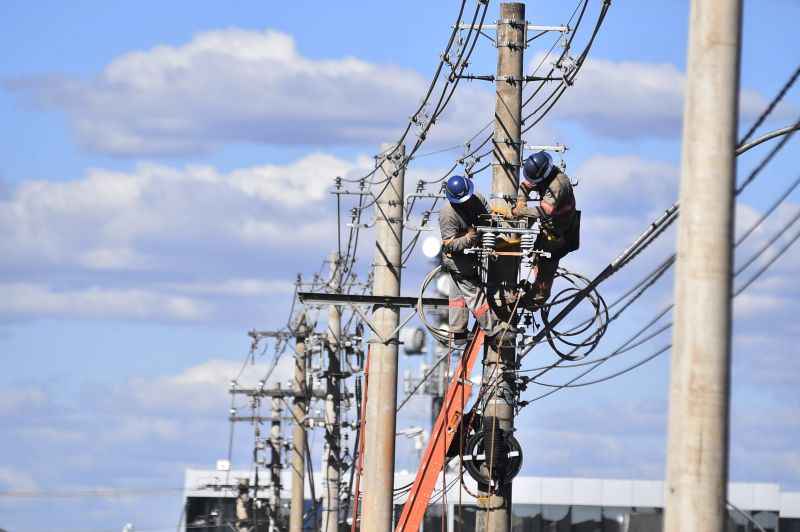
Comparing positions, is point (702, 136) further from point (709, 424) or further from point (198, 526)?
point (198, 526)

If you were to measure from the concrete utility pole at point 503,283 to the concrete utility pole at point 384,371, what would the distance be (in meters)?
8.46

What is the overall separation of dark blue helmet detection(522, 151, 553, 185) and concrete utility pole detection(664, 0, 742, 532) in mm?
6951

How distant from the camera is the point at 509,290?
20.5 metres

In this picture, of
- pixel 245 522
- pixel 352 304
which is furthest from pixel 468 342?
pixel 245 522

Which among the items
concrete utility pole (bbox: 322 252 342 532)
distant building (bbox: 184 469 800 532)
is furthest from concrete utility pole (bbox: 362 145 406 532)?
distant building (bbox: 184 469 800 532)

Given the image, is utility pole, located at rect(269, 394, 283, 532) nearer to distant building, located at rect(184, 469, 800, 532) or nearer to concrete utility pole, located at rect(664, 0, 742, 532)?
distant building, located at rect(184, 469, 800, 532)

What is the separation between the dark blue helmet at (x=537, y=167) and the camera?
1877 cm

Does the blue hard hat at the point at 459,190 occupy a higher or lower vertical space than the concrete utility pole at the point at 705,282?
higher

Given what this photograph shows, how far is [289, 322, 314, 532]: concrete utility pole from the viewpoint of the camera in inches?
1976

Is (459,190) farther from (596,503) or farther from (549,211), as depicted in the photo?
(596,503)

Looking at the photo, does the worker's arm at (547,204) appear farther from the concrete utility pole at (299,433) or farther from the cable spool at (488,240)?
the concrete utility pole at (299,433)

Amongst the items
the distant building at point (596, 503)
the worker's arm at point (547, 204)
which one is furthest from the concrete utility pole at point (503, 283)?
the distant building at point (596, 503)

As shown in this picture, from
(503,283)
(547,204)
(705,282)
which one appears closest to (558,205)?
(547,204)

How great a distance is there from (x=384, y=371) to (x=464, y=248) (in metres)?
9.70
